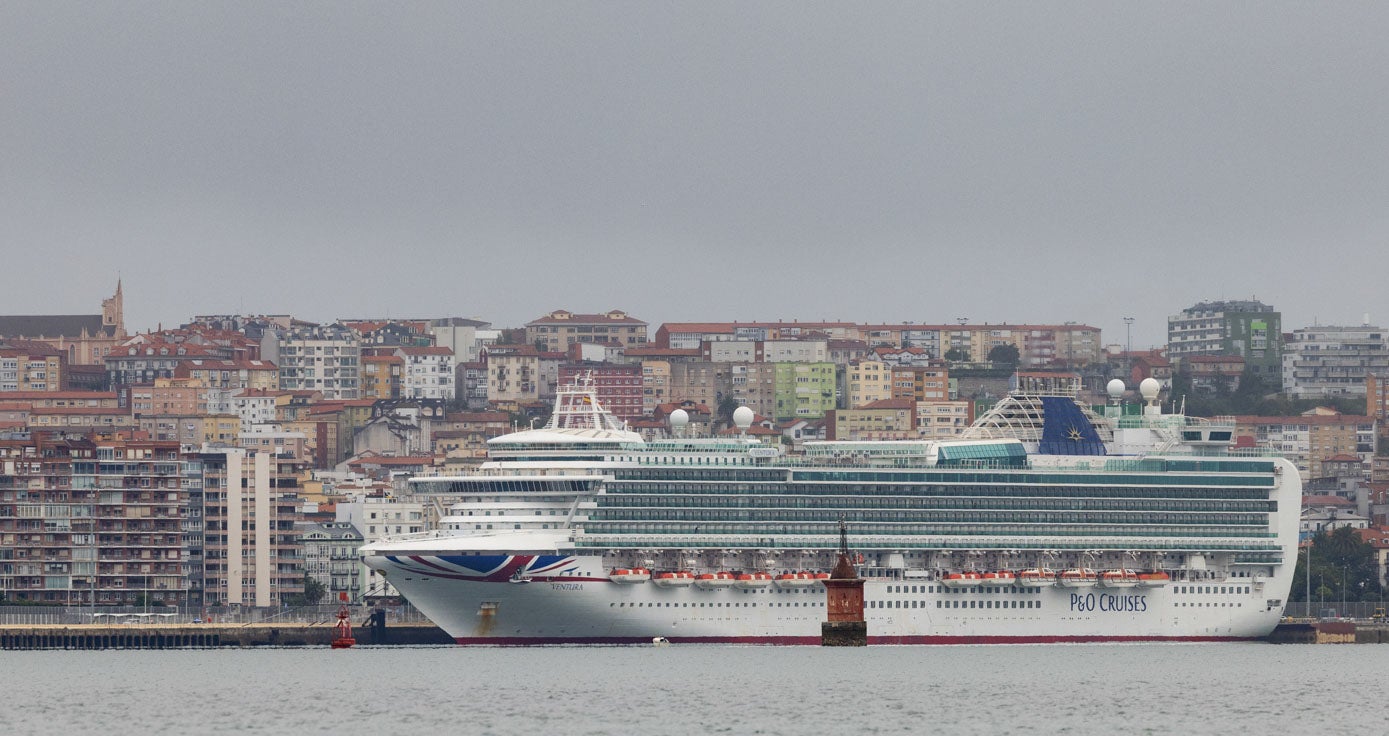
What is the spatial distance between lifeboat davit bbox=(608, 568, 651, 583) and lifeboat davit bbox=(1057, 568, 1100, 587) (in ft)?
34.3

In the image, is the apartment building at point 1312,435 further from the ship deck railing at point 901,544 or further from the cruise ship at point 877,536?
the ship deck railing at point 901,544

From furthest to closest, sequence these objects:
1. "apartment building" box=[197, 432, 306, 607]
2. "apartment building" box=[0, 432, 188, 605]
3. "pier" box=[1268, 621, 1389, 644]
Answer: "apartment building" box=[197, 432, 306, 607]
"apartment building" box=[0, 432, 188, 605]
"pier" box=[1268, 621, 1389, 644]

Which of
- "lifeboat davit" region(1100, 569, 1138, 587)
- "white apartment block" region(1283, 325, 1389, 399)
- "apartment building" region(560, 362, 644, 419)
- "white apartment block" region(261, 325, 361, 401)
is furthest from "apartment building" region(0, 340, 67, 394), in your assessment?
"lifeboat davit" region(1100, 569, 1138, 587)

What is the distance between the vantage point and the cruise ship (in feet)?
246

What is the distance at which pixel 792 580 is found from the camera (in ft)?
251

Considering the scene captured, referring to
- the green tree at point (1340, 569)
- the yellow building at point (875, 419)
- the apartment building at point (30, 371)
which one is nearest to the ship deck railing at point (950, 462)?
the green tree at point (1340, 569)

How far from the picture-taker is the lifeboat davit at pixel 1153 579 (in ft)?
260

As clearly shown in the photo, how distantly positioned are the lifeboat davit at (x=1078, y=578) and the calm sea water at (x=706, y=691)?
219 centimetres

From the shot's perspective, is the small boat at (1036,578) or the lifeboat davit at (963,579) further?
the small boat at (1036,578)

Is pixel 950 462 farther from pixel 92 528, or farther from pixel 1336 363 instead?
pixel 1336 363

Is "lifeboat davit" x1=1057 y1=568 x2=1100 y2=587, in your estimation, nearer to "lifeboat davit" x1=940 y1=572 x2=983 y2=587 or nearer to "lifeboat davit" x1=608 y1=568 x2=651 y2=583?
"lifeboat davit" x1=940 y1=572 x2=983 y2=587

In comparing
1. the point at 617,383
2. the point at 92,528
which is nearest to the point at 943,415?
the point at 617,383

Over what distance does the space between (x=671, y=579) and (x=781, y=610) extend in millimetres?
2695

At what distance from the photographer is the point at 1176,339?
6998 inches
